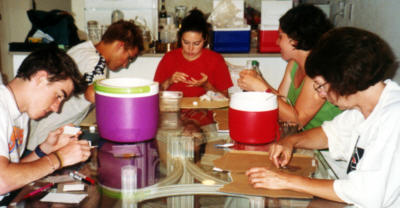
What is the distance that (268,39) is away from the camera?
3.17 m

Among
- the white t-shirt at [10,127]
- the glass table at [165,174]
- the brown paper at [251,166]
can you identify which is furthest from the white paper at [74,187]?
the brown paper at [251,166]

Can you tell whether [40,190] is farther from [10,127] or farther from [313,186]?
[313,186]

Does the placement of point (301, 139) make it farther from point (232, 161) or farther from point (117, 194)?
point (117, 194)

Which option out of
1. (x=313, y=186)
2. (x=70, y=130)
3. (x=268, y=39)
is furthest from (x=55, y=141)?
(x=268, y=39)

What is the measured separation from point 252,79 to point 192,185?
2.89 ft

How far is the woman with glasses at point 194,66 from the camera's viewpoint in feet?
8.74

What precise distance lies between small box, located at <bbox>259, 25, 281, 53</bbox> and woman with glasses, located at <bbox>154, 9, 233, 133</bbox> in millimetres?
456

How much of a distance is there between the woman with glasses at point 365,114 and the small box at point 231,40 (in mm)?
2041

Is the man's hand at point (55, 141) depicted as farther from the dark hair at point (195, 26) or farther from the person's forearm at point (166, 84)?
the dark hair at point (195, 26)

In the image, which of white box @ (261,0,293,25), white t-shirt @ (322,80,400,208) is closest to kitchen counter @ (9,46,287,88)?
white box @ (261,0,293,25)

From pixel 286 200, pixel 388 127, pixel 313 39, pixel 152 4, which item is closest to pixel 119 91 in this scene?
pixel 286 200

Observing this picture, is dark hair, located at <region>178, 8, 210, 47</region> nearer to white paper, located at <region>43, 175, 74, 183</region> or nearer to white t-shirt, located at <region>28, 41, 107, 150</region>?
white t-shirt, located at <region>28, 41, 107, 150</region>

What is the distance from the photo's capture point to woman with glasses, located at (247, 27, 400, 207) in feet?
3.21

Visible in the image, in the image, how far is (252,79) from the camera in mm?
1856
